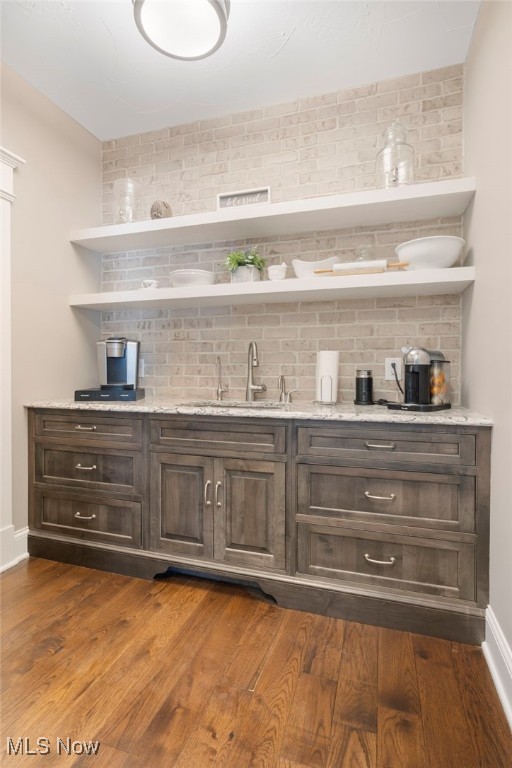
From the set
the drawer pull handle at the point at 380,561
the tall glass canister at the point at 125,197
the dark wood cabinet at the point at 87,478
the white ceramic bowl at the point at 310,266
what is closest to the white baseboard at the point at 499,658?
the drawer pull handle at the point at 380,561

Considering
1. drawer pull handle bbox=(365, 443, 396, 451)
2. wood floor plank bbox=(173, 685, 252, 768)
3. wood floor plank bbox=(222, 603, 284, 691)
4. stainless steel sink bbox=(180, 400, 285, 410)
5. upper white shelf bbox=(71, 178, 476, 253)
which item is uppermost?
upper white shelf bbox=(71, 178, 476, 253)

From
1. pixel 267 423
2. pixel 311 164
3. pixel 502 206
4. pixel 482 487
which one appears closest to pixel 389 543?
pixel 482 487

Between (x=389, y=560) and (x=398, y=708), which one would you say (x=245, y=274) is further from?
(x=398, y=708)

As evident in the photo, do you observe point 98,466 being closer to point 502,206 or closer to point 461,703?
point 461,703

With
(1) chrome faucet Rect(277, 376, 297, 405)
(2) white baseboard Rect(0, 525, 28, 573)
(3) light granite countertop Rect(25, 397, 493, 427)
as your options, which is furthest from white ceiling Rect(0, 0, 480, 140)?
(2) white baseboard Rect(0, 525, 28, 573)

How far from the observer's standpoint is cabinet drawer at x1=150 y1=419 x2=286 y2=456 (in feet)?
6.16

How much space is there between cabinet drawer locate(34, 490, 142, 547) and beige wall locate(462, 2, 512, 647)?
1.72m

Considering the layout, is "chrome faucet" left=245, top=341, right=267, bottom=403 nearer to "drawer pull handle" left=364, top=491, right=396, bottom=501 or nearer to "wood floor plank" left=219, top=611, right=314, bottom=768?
"drawer pull handle" left=364, top=491, right=396, bottom=501

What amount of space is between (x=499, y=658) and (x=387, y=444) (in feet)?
2.75

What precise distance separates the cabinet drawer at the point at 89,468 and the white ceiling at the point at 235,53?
7.25 ft

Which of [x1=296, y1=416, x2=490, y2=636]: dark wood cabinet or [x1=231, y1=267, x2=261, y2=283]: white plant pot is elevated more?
[x1=231, y1=267, x2=261, y2=283]: white plant pot

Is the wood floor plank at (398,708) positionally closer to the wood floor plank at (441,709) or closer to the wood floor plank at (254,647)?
the wood floor plank at (441,709)

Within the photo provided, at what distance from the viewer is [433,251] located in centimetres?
193

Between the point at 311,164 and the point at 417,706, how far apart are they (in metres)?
2.75
